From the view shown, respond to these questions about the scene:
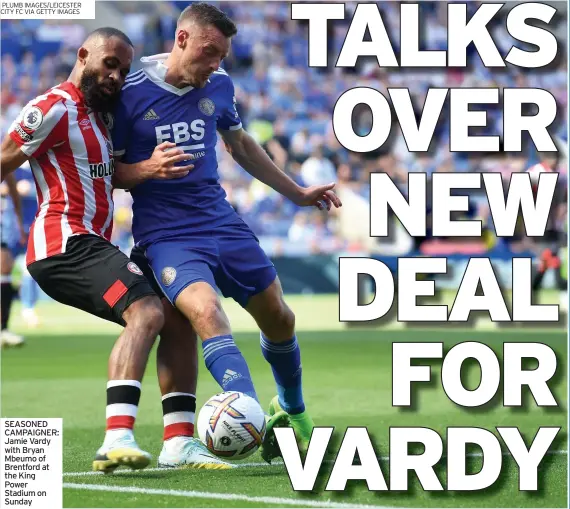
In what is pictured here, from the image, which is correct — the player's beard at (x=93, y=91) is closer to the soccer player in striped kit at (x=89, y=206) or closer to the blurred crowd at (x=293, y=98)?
the soccer player in striped kit at (x=89, y=206)

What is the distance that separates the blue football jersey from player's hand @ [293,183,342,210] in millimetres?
568

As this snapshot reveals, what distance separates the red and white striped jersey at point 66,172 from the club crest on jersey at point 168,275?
38cm

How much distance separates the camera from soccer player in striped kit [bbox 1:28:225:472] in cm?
552

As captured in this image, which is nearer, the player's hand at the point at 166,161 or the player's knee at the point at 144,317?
the player's knee at the point at 144,317

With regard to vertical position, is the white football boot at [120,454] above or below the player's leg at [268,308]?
below

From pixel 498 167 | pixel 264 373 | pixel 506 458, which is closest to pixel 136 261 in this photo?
pixel 506 458

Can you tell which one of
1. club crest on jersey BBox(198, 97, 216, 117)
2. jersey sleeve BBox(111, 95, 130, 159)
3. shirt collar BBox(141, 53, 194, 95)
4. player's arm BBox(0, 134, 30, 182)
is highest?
shirt collar BBox(141, 53, 194, 95)

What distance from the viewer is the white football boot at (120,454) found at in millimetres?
5191

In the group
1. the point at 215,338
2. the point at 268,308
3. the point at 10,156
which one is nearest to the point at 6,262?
the point at 268,308

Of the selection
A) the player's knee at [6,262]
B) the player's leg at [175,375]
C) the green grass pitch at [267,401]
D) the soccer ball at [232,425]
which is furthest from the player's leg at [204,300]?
the player's knee at [6,262]

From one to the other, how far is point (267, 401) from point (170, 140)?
130 inches

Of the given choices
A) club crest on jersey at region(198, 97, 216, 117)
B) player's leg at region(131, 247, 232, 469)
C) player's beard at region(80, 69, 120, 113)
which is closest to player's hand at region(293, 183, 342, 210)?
club crest on jersey at region(198, 97, 216, 117)

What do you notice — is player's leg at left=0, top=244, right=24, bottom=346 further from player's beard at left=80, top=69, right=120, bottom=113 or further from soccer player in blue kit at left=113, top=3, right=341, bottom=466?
player's beard at left=80, top=69, right=120, bottom=113

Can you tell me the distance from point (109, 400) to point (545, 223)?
2619 mm
